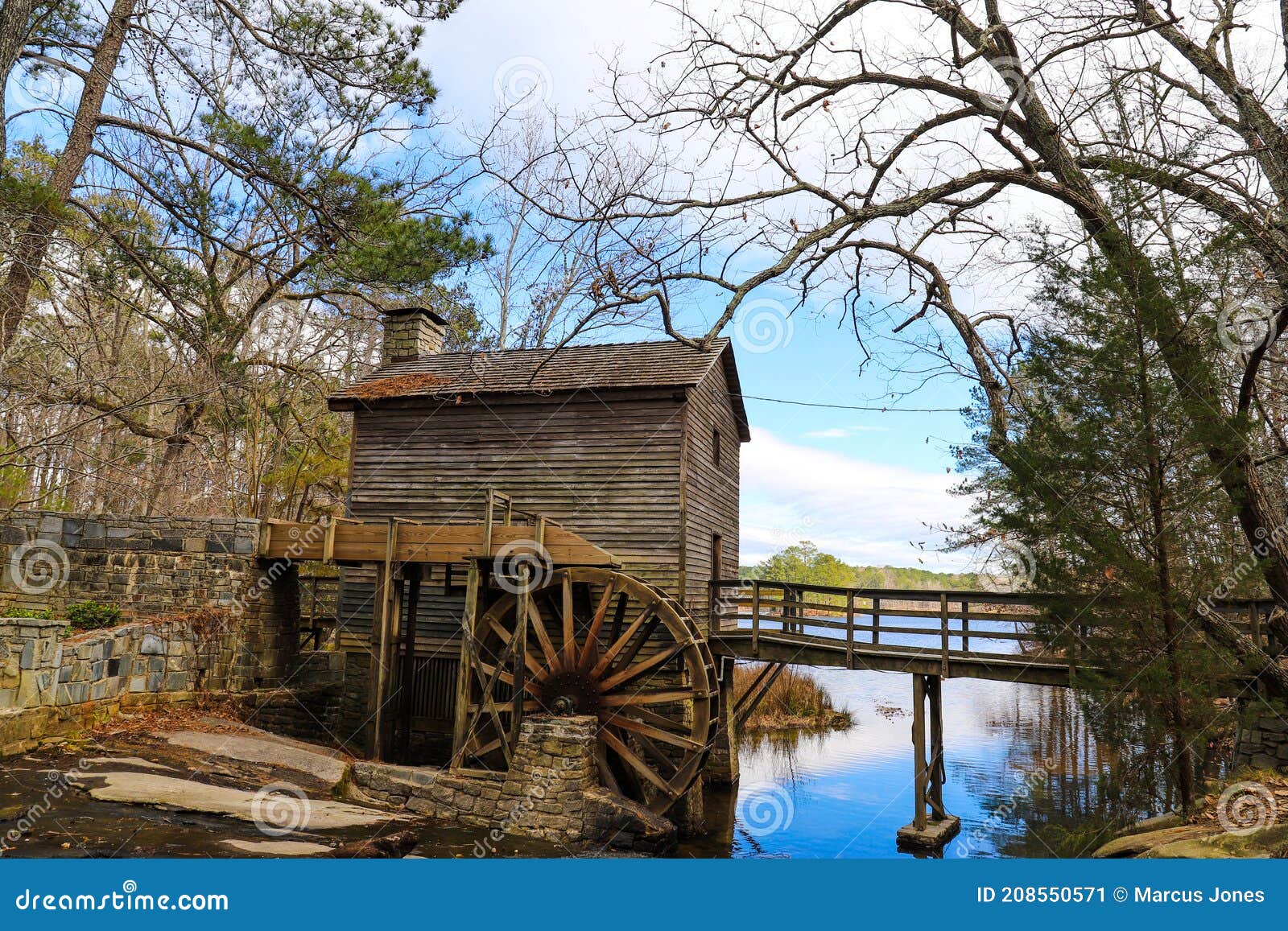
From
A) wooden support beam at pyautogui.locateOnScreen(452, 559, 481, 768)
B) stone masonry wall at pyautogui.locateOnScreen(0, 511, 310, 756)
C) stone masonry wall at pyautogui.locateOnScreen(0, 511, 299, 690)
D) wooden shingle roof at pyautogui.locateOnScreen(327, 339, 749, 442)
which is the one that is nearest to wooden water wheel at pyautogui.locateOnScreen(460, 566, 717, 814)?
wooden support beam at pyautogui.locateOnScreen(452, 559, 481, 768)

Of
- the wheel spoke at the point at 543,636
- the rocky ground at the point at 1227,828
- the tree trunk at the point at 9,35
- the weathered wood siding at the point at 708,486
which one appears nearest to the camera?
the rocky ground at the point at 1227,828

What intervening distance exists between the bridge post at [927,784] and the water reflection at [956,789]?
0.24 m

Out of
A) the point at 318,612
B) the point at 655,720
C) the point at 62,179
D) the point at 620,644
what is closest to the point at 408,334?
the point at 318,612

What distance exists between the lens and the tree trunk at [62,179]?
847cm

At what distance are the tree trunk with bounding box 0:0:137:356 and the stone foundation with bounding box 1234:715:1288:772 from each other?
12.4 metres

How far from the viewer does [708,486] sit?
14812 millimetres

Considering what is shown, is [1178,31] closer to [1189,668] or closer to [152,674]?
[1189,668]

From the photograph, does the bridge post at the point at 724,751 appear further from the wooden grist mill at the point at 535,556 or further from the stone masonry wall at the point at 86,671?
the stone masonry wall at the point at 86,671

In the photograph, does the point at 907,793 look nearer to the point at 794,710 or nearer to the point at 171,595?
the point at 794,710

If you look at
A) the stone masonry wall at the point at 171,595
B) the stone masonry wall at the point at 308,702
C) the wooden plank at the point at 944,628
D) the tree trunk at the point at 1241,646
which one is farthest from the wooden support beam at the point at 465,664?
the tree trunk at the point at 1241,646

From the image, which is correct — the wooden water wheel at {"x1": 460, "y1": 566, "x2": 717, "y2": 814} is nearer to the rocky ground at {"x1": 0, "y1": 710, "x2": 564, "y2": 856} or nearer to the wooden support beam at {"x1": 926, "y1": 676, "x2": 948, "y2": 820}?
the rocky ground at {"x1": 0, "y1": 710, "x2": 564, "y2": 856}

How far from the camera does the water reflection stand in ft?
26.2

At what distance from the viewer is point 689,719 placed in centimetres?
1317

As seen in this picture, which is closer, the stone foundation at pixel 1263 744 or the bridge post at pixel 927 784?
the stone foundation at pixel 1263 744
